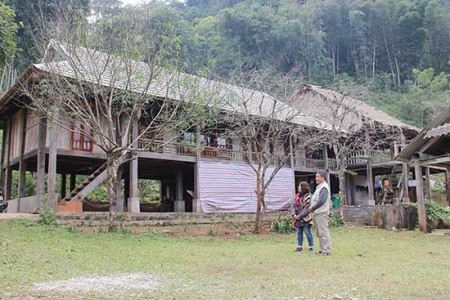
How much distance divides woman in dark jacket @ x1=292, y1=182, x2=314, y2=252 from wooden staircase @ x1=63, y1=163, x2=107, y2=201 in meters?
8.36

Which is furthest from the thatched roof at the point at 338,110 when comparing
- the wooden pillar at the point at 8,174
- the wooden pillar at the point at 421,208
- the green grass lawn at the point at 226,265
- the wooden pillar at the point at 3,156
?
the wooden pillar at the point at 3,156

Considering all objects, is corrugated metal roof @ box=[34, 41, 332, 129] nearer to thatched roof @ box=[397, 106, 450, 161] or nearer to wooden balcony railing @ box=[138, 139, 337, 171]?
wooden balcony railing @ box=[138, 139, 337, 171]

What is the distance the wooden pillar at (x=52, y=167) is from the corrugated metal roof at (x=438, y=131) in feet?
37.2

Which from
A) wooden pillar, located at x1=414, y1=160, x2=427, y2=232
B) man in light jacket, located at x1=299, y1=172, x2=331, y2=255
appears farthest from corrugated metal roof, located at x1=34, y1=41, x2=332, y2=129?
wooden pillar, located at x1=414, y1=160, x2=427, y2=232

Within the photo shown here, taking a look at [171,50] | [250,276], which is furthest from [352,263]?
[171,50]

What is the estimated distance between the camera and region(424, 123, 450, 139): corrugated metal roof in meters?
12.4

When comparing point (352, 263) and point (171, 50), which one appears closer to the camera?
point (352, 263)

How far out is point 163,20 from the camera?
1337cm

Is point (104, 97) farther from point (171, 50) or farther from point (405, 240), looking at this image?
point (405, 240)

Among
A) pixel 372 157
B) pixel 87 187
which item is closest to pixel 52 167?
pixel 87 187

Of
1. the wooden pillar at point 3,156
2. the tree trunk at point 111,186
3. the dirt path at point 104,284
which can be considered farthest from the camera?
the wooden pillar at point 3,156

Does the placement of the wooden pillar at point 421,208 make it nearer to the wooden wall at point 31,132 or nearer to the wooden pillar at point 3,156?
the wooden wall at point 31,132

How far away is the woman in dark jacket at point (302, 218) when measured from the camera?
889 cm

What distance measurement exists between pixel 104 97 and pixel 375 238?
8.58m
